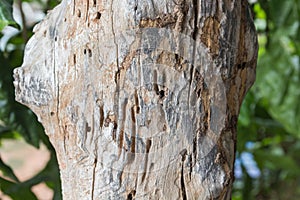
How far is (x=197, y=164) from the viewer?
1.91 feet

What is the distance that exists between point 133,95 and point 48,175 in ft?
1.69

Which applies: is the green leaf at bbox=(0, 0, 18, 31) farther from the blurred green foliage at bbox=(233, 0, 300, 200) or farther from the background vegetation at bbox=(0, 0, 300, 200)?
the blurred green foliage at bbox=(233, 0, 300, 200)

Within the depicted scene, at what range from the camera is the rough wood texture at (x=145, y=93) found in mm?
568

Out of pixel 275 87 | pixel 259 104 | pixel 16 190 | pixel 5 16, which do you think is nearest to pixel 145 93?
pixel 5 16

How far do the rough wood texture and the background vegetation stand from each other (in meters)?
0.18

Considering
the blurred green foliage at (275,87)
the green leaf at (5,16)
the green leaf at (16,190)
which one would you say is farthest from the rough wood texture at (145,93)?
the blurred green foliage at (275,87)

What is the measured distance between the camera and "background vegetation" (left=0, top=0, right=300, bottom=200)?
3.08 ft

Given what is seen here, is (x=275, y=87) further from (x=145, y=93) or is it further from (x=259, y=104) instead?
(x=145, y=93)

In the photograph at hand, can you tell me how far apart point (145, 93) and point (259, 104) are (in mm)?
938

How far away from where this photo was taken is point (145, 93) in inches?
22.3

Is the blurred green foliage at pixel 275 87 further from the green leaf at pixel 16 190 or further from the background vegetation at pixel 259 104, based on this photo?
the green leaf at pixel 16 190

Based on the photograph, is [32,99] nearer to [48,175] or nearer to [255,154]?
[48,175]

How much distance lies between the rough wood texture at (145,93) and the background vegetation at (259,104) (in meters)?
0.18

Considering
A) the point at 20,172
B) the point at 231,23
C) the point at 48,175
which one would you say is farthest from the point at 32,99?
the point at 20,172
